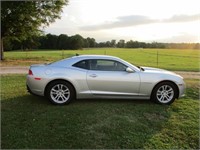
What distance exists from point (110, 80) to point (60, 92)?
1.31 m

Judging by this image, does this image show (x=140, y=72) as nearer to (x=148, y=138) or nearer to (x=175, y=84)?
(x=175, y=84)

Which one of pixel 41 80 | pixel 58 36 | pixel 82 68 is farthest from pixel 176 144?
pixel 58 36

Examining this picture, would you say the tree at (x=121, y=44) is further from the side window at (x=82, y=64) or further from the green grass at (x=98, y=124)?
the side window at (x=82, y=64)

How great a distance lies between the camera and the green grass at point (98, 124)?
185 inches

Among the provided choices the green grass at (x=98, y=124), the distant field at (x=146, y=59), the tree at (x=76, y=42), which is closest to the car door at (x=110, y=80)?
the green grass at (x=98, y=124)

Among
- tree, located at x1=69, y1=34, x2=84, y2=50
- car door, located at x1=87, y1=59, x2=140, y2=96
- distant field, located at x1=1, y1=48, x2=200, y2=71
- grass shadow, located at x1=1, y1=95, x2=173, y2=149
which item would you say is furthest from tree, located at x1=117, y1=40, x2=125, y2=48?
grass shadow, located at x1=1, y1=95, x2=173, y2=149

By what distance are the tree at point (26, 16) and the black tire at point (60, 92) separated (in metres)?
18.3

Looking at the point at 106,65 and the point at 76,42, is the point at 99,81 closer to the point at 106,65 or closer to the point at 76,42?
the point at 106,65

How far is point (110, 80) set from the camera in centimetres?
692

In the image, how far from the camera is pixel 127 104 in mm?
7027

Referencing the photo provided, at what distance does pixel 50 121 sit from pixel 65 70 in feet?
5.75

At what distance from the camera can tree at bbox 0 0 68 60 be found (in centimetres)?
2373

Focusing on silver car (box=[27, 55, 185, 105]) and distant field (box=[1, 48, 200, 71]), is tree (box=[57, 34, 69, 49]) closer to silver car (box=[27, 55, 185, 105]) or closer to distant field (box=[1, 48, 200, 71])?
distant field (box=[1, 48, 200, 71])

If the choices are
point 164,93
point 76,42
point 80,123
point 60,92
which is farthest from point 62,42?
point 80,123
